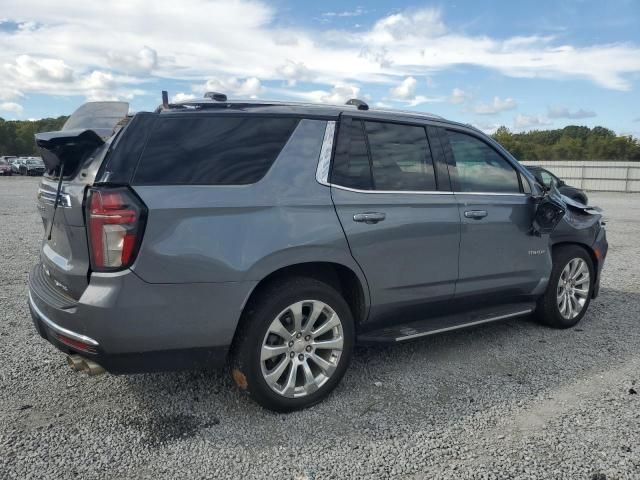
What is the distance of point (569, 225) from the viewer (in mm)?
4848

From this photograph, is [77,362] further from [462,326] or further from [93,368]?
[462,326]

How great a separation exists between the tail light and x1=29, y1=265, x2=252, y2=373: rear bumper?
0.34 ft

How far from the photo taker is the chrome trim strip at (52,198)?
3.01m

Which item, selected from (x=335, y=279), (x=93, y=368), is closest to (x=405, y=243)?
(x=335, y=279)

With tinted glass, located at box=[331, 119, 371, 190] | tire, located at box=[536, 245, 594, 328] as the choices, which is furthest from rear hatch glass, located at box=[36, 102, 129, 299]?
tire, located at box=[536, 245, 594, 328]

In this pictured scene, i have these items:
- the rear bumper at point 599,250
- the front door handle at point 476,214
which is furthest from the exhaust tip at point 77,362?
the rear bumper at point 599,250

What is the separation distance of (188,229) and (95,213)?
0.47 m

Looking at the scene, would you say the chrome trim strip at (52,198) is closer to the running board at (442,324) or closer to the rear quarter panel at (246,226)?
the rear quarter panel at (246,226)

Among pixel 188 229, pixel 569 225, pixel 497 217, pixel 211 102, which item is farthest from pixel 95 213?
pixel 569 225

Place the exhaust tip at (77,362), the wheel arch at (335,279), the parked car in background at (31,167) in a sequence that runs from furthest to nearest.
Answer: the parked car in background at (31,167) → the wheel arch at (335,279) → the exhaust tip at (77,362)

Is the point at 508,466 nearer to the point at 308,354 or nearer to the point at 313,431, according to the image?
the point at 313,431

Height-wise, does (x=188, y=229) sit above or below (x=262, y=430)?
above

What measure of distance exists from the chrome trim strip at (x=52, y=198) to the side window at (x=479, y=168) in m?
2.63

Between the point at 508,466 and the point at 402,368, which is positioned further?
the point at 402,368
